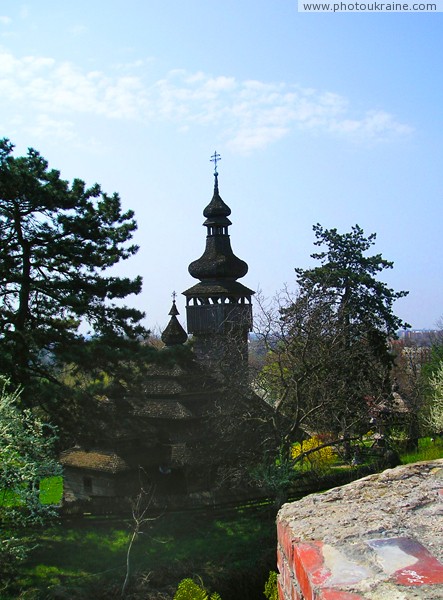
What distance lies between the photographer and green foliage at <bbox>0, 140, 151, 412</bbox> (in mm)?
16844

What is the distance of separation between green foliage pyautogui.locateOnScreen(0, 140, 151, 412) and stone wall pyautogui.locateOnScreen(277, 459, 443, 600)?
14271mm

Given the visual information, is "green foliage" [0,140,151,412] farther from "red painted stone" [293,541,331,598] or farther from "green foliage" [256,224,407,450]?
"red painted stone" [293,541,331,598]

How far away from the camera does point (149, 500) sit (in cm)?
1870

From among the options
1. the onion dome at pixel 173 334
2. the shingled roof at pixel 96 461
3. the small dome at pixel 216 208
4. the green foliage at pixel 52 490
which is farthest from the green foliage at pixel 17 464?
the small dome at pixel 216 208

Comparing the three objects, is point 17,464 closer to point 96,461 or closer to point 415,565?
point 96,461

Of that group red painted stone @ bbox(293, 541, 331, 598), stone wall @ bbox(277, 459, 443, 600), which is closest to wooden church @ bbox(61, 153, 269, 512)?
stone wall @ bbox(277, 459, 443, 600)

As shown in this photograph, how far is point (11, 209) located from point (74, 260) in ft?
7.78

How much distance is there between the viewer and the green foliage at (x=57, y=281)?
16.8 meters

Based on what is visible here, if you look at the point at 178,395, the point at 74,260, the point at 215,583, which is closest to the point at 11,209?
the point at 74,260

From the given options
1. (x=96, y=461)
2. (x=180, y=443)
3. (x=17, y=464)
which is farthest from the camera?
(x=180, y=443)

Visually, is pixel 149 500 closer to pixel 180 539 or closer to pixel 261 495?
pixel 180 539

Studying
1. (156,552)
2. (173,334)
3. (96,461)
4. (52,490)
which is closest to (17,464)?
(156,552)

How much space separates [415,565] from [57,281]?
17.1m

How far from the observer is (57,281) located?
18.1m
